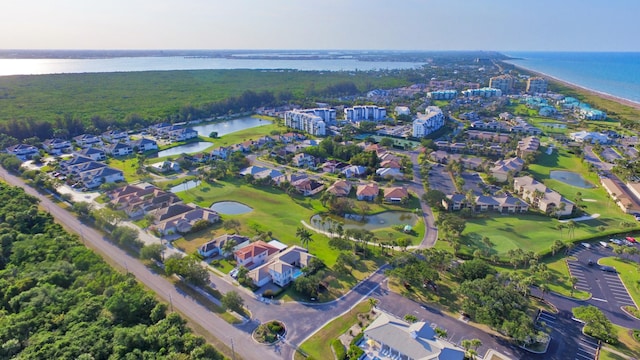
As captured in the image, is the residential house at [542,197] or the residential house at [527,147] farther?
the residential house at [527,147]

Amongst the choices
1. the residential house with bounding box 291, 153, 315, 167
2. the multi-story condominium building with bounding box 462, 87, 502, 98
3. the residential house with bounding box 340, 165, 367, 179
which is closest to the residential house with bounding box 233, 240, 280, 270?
the residential house with bounding box 340, 165, 367, 179

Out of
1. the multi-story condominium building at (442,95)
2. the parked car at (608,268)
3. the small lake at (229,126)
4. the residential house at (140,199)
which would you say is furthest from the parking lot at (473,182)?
the multi-story condominium building at (442,95)

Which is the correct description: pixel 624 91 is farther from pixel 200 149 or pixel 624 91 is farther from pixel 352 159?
pixel 200 149

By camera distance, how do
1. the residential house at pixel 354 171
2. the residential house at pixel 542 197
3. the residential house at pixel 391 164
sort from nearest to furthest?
the residential house at pixel 542 197 → the residential house at pixel 354 171 → the residential house at pixel 391 164

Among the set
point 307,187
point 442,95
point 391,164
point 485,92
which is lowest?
point 307,187

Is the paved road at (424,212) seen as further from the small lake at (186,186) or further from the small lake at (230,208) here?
the small lake at (186,186)

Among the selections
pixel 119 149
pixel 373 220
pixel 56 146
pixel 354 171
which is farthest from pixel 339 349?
pixel 56 146

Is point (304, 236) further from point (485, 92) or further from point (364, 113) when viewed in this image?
point (485, 92)

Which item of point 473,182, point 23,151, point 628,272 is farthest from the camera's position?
point 23,151

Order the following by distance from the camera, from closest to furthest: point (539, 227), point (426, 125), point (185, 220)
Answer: point (185, 220)
point (539, 227)
point (426, 125)
